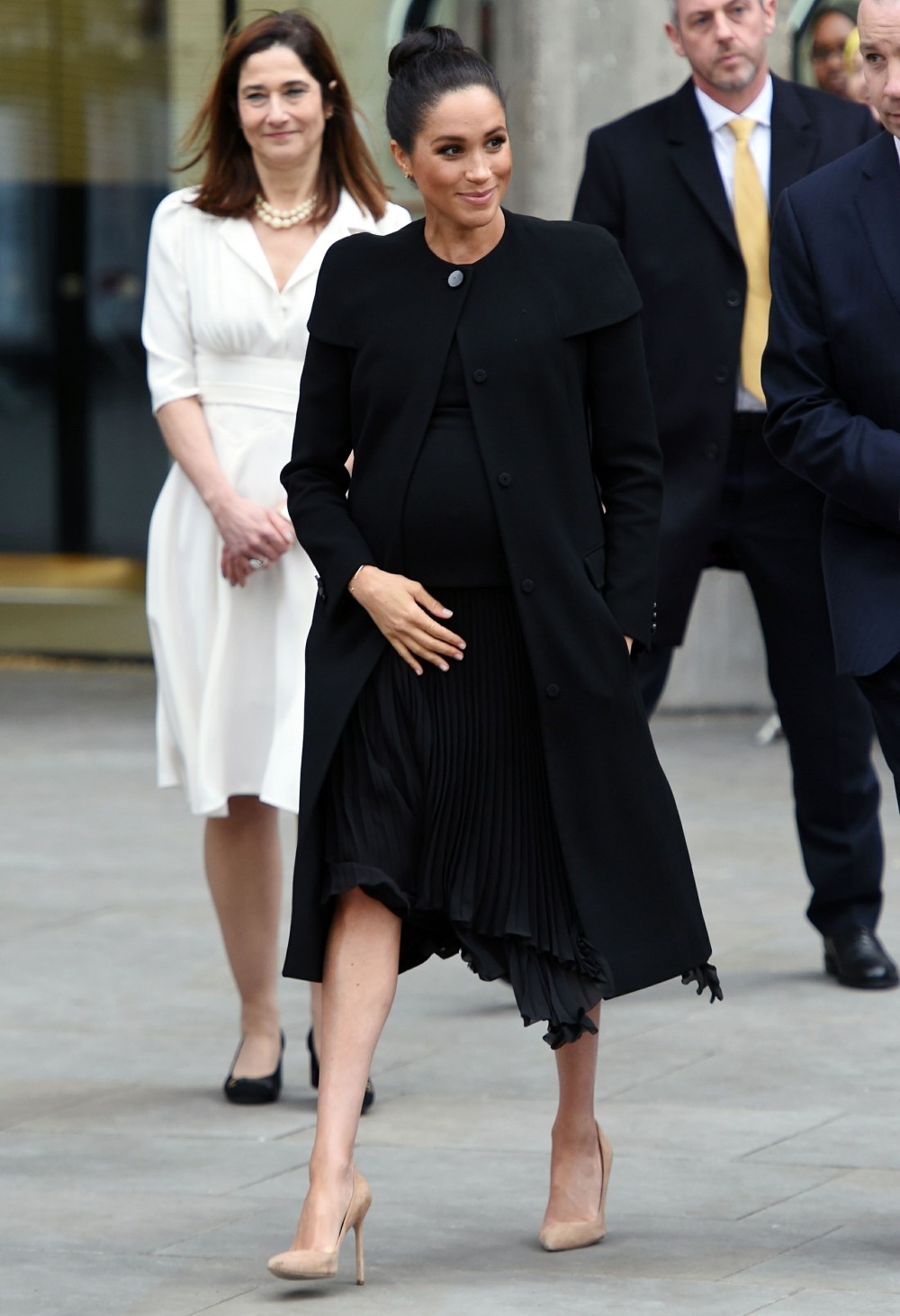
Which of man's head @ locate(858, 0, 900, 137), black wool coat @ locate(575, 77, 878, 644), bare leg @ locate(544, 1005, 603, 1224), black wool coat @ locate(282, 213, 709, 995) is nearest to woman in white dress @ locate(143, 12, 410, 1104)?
black wool coat @ locate(575, 77, 878, 644)

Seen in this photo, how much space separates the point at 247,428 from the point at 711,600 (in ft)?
16.2

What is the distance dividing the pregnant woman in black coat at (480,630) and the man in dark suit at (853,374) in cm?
27

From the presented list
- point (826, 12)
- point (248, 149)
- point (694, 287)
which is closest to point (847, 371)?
point (248, 149)

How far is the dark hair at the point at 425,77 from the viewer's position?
3770 mm

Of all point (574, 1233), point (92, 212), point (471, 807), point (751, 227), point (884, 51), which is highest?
point (884, 51)

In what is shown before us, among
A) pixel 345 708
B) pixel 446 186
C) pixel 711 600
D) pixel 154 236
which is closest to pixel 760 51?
pixel 154 236

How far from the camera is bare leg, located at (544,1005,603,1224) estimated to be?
13.0 ft

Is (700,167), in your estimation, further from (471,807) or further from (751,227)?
(471,807)

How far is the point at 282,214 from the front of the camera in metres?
4.98

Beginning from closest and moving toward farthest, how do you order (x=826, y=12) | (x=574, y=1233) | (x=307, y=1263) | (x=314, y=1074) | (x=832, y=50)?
1. (x=307, y=1263)
2. (x=574, y=1233)
3. (x=314, y=1074)
4. (x=832, y=50)
5. (x=826, y=12)

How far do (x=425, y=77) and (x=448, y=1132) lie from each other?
6.47ft

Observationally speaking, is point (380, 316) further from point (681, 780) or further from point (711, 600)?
point (711, 600)

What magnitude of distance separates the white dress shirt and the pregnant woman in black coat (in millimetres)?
1808

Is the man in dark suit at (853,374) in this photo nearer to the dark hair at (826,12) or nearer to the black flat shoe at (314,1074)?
the black flat shoe at (314,1074)
